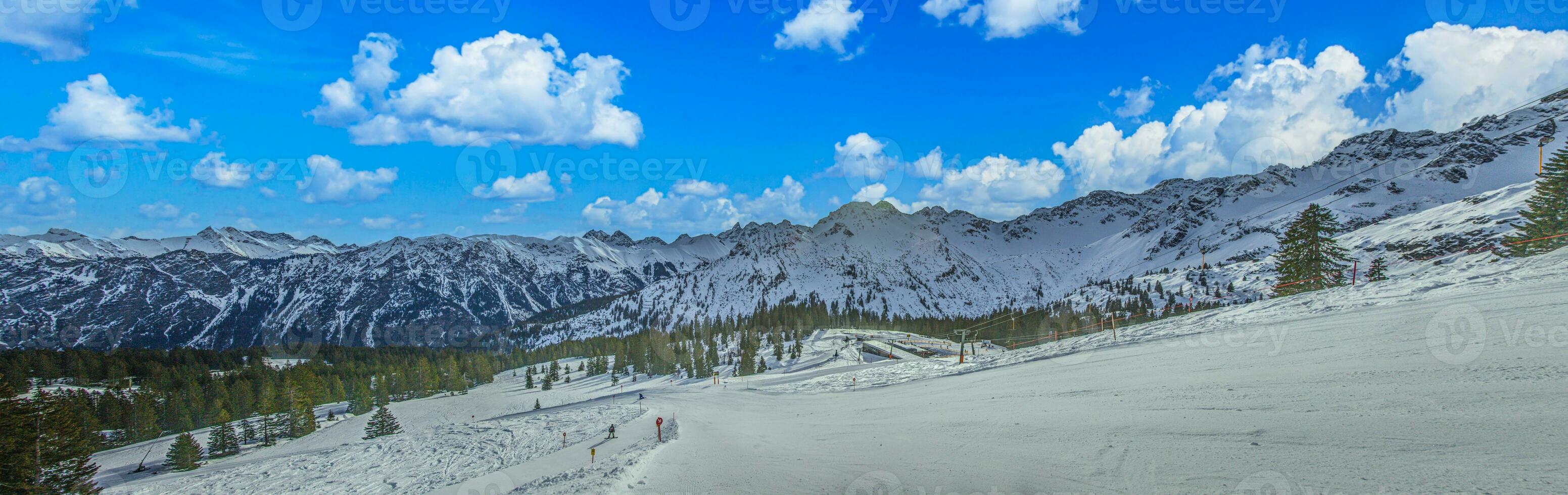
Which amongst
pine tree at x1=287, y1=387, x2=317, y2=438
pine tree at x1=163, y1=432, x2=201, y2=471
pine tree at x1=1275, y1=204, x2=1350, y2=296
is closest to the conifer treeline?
pine tree at x1=287, y1=387, x2=317, y2=438

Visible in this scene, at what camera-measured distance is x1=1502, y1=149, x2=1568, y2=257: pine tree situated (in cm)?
3878

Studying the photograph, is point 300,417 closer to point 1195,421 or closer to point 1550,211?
point 1195,421

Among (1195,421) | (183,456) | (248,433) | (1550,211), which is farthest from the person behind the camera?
(248,433)

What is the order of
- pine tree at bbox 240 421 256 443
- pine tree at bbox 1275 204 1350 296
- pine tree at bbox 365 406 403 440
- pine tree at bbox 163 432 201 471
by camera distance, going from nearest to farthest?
1. pine tree at bbox 1275 204 1350 296
2. pine tree at bbox 163 432 201 471
3. pine tree at bbox 365 406 403 440
4. pine tree at bbox 240 421 256 443

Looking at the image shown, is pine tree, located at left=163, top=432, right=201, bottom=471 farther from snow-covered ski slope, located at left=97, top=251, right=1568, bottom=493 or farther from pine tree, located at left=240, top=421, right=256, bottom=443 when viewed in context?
snow-covered ski slope, located at left=97, top=251, right=1568, bottom=493

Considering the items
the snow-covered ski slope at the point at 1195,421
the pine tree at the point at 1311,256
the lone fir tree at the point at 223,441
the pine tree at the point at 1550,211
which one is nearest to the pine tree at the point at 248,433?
the lone fir tree at the point at 223,441

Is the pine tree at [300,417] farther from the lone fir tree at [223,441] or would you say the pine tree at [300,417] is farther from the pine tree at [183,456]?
the pine tree at [183,456]

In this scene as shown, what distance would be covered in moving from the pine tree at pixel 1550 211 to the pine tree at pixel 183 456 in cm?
10454

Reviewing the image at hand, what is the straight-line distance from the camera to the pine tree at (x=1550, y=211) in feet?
127

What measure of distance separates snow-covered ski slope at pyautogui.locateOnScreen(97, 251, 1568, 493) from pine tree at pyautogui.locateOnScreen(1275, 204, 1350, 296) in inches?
627

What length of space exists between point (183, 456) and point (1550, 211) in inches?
4463

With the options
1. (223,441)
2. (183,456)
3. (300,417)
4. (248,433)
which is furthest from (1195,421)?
(300,417)

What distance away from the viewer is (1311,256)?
158 feet

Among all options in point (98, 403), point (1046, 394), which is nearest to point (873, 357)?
point (1046, 394)
